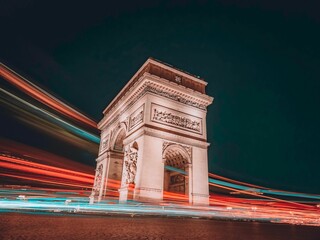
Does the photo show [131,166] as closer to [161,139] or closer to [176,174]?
[161,139]

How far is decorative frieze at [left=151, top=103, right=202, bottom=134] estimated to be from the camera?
1585 cm

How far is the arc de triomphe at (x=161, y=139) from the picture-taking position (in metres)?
14.4

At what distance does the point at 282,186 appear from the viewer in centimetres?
4138

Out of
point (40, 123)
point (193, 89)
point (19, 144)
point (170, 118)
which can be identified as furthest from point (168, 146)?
point (19, 144)

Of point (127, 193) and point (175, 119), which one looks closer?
point (127, 193)

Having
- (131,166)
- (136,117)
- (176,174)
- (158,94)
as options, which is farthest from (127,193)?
(158,94)

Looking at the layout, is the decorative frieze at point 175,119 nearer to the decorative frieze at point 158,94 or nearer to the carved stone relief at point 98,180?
the decorative frieze at point 158,94

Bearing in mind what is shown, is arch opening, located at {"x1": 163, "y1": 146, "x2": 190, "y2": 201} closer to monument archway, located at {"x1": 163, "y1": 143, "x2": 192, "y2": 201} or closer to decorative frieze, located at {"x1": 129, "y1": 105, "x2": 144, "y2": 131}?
monument archway, located at {"x1": 163, "y1": 143, "x2": 192, "y2": 201}

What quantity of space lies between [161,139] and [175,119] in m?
2.10

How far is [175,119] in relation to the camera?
1656 centimetres

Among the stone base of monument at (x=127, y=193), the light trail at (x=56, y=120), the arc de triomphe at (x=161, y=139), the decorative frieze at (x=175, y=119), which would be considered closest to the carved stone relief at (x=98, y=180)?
the arc de triomphe at (x=161, y=139)

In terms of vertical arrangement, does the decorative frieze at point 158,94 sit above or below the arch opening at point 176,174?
above

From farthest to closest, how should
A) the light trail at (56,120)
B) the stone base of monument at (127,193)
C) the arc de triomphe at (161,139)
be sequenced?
the light trail at (56,120) → the arc de triomphe at (161,139) → the stone base of monument at (127,193)

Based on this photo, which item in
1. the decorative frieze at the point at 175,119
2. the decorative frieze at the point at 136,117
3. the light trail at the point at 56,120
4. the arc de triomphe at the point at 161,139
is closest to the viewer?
the arc de triomphe at the point at 161,139
